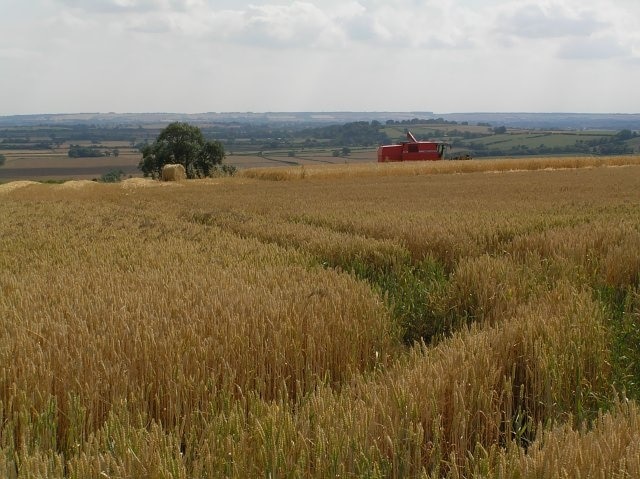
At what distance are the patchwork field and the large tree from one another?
54.0 m

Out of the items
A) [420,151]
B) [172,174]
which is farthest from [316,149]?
[172,174]

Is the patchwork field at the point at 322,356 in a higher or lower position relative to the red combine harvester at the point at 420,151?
lower

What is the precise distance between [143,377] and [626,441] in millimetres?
2717

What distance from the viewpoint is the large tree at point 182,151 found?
2457 inches

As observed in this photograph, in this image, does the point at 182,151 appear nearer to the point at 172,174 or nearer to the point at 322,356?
the point at 172,174

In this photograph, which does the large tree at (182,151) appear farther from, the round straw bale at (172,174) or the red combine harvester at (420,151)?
the round straw bale at (172,174)

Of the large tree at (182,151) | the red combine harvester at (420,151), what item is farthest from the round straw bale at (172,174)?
the large tree at (182,151)

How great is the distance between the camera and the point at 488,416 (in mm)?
3514

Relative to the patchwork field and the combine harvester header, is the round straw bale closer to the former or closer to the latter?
the combine harvester header

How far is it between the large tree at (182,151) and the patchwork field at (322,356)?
54.0 m

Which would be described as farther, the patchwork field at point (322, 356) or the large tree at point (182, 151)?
the large tree at point (182, 151)

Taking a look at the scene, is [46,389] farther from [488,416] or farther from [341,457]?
[488,416]

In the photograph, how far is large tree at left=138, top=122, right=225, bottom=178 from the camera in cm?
6241

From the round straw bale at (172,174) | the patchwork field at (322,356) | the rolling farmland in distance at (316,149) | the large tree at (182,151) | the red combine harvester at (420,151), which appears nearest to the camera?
the patchwork field at (322,356)
